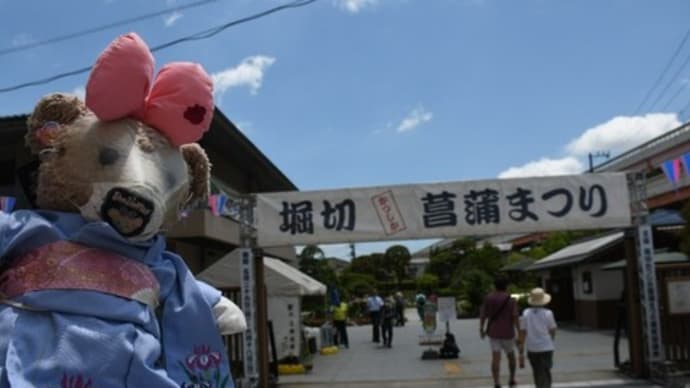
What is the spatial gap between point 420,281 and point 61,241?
41894mm

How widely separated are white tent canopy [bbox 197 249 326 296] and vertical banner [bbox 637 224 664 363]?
248 inches

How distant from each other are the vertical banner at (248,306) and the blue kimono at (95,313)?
26.5 feet

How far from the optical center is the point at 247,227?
34.9 feet

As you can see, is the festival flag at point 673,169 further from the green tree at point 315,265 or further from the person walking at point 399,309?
the green tree at point 315,265

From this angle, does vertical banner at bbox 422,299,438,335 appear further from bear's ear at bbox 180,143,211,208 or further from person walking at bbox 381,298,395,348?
bear's ear at bbox 180,143,211,208

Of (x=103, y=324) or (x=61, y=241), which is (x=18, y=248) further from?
(x=103, y=324)

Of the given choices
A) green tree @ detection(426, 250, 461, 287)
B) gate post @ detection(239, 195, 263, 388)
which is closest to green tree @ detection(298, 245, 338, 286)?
green tree @ detection(426, 250, 461, 287)

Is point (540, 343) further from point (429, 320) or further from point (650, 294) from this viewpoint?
point (429, 320)

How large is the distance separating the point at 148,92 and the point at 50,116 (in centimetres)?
37

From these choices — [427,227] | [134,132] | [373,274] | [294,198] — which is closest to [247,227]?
[294,198]

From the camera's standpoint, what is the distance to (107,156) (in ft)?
7.68

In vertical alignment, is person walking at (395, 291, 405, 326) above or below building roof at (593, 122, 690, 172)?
below

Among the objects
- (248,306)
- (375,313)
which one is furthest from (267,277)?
(375,313)

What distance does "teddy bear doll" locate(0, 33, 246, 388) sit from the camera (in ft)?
6.59
